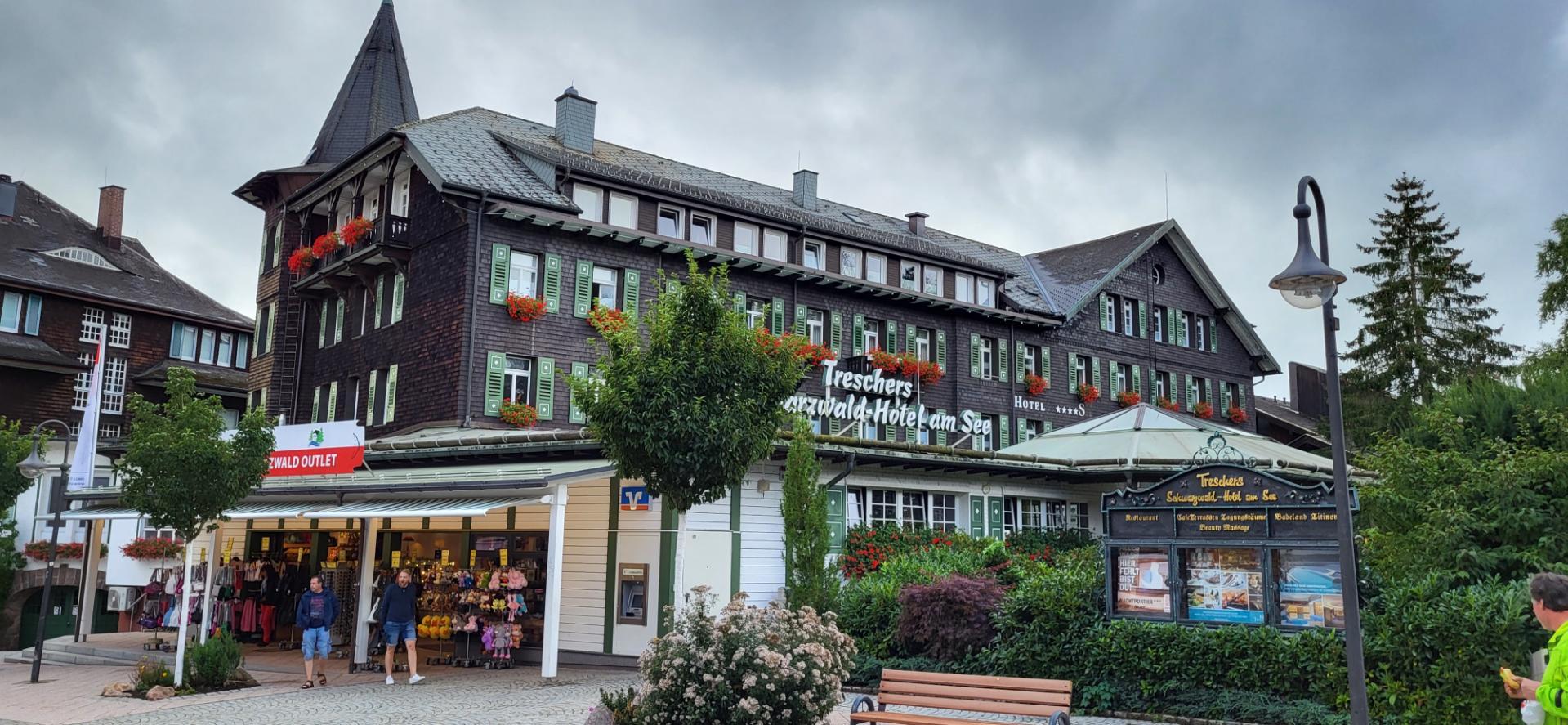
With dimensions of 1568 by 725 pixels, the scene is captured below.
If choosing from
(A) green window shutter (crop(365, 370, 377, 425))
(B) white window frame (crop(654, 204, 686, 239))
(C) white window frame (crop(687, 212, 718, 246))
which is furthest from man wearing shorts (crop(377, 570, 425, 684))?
(C) white window frame (crop(687, 212, 718, 246))

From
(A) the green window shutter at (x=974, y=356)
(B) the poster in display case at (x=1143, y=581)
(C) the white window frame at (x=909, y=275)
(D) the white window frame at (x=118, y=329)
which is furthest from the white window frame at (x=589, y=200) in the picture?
(D) the white window frame at (x=118, y=329)

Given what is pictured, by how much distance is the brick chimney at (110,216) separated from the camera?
46.8 metres

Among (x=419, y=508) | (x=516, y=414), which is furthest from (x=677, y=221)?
(x=419, y=508)

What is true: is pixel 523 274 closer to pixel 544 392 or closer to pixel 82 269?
pixel 544 392

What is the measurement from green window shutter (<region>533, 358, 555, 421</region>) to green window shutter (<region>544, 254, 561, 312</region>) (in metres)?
1.24

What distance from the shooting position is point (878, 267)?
33.8 metres

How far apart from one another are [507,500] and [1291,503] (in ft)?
31.4

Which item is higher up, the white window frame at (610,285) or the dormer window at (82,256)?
the dormer window at (82,256)

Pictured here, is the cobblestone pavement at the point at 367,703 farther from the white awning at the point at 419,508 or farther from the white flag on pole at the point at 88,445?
the white flag on pole at the point at 88,445

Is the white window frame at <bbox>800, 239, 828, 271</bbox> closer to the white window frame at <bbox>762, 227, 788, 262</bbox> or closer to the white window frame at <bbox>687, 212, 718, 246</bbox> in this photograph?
the white window frame at <bbox>762, 227, 788, 262</bbox>

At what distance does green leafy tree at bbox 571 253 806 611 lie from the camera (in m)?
12.2

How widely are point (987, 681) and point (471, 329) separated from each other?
1781 cm

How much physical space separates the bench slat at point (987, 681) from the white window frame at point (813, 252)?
2165cm

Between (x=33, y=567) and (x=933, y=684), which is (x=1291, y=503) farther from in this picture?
(x=33, y=567)
